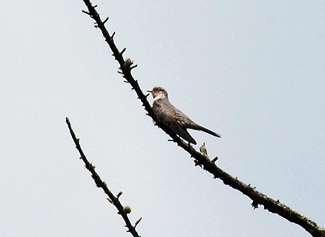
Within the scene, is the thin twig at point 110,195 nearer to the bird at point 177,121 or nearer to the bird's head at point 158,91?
the bird at point 177,121

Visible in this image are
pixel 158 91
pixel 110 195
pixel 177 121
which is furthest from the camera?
pixel 158 91

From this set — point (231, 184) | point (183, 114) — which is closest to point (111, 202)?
point (231, 184)

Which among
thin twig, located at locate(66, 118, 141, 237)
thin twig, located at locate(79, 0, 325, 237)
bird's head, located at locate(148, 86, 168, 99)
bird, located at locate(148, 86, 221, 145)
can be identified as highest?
bird's head, located at locate(148, 86, 168, 99)

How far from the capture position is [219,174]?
18.1 ft

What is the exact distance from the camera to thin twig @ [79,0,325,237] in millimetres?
4648

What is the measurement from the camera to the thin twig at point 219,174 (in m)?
4.65

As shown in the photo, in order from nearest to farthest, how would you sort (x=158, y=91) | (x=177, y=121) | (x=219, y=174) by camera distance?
1. (x=219, y=174)
2. (x=177, y=121)
3. (x=158, y=91)

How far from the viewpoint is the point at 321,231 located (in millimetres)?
4918

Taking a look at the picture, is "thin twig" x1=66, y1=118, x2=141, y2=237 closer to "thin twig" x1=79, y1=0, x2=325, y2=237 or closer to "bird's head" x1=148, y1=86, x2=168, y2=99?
"thin twig" x1=79, y1=0, x2=325, y2=237

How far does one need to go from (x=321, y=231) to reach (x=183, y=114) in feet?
13.0

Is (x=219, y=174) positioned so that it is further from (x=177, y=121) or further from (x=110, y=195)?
(x=177, y=121)

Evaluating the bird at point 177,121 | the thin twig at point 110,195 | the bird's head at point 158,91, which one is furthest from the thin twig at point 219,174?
the bird's head at point 158,91

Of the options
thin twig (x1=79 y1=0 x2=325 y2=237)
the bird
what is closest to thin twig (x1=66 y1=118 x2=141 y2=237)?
thin twig (x1=79 y1=0 x2=325 y2=237)

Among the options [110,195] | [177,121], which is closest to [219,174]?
[110,195]
